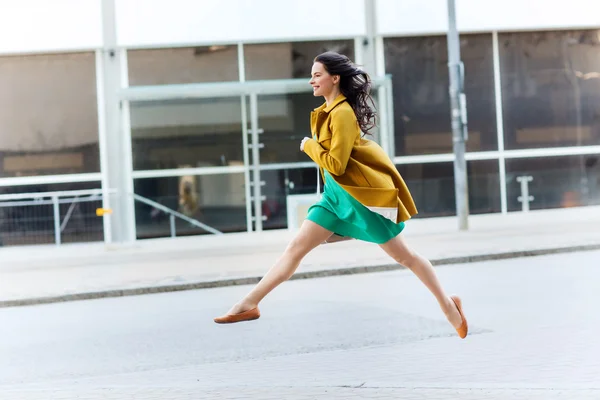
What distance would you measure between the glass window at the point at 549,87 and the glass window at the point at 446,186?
78cm

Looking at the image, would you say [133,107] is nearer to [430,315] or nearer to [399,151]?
[399,151]

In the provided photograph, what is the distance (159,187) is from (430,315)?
38.6 feet

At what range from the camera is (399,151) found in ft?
72.5

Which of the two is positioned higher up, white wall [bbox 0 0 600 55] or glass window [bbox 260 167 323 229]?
white wall [bbox 0 0 600 55]

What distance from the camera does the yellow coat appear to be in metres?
6.95

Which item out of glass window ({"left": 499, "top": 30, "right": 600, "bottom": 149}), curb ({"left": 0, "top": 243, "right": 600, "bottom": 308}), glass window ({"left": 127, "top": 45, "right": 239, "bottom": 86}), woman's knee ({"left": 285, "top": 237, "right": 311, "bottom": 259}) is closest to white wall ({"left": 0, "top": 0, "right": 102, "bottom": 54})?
glass window ({"left": 127, "top": 45, "right": 239, "bottom": 86})

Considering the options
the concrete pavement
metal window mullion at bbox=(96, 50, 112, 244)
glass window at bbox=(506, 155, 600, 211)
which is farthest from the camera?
glass window at bbox=(506, 155, 600, 211)

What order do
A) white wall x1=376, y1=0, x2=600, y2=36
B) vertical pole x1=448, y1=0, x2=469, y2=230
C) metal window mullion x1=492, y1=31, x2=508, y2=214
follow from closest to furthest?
vertical pole x1=448, y1=0, x2=469, y2=230
white wall x1=376, y1=0, x2=600, y2=36
metal window mullion x1=492, y1=31, x2=508, y2=214

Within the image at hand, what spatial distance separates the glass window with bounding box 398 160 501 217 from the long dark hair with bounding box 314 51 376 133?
14755mm

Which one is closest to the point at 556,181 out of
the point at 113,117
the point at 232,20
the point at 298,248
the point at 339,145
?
the point at 232,20

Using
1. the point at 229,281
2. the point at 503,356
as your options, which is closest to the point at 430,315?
the point at 503,356

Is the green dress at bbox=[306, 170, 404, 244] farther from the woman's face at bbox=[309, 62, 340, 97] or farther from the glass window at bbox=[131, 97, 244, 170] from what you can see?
the glass window at bbox=[131, 97, 244, 170]

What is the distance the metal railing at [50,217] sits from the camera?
19.7 metres

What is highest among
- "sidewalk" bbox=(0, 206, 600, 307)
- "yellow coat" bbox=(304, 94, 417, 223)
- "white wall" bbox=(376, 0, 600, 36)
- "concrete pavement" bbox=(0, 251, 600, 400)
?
"white wall" bbox=(376, 0, 600, 36)
